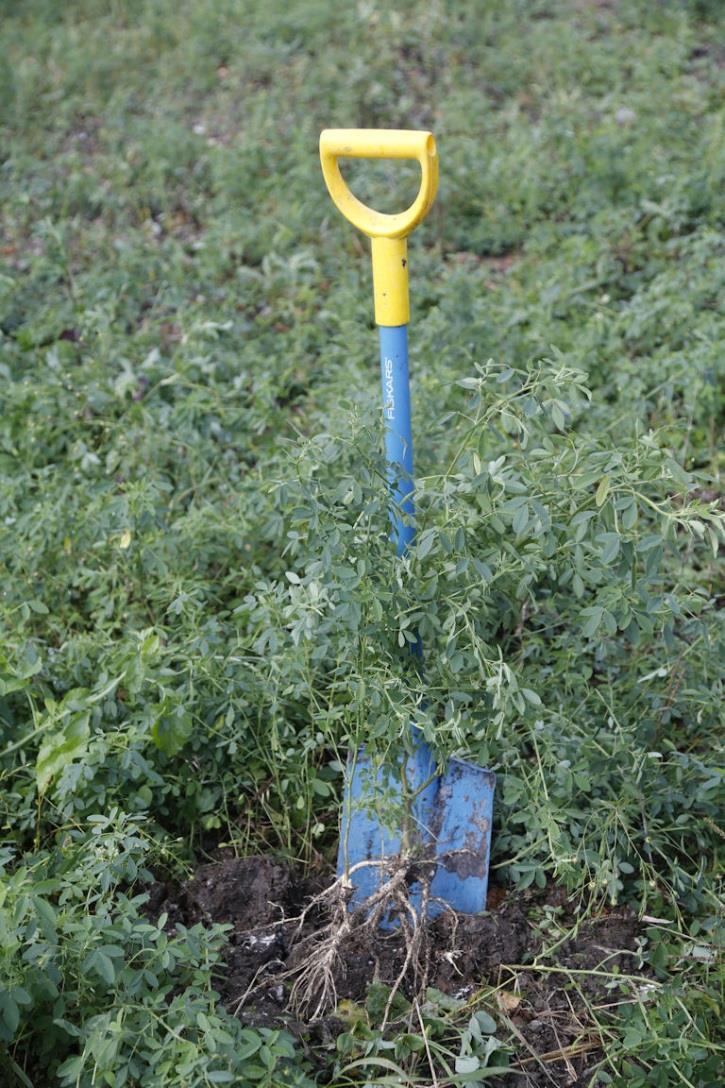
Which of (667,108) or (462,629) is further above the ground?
(667,108)

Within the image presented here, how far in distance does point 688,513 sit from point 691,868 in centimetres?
100

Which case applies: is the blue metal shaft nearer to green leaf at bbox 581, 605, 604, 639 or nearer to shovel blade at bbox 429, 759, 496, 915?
green leaf at bbox 581, 605, 604, 639

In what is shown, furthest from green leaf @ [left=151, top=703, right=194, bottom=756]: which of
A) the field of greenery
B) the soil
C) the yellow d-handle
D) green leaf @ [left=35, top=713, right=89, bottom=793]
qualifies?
the yellow d-handle

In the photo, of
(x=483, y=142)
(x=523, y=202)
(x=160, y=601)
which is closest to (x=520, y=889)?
(x=160, y=601)

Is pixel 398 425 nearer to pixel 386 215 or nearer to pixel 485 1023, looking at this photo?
pixel 386 215

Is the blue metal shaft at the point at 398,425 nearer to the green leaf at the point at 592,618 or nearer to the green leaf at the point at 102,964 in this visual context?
the green leaf at the point at 592,618

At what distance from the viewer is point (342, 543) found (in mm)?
2271

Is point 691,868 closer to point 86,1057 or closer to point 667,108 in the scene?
point 86,1057

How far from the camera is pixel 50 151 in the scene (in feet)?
20.3

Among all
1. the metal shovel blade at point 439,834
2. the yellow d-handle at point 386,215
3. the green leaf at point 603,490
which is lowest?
the metal shovel blade at point 439,834

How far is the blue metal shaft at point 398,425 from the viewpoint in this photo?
93.7 inches

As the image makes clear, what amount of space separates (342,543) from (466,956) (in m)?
0.97

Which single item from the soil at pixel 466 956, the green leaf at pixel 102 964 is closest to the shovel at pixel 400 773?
the soil at pixel 466 956

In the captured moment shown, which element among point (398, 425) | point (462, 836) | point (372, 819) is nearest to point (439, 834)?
point (462, 836)
